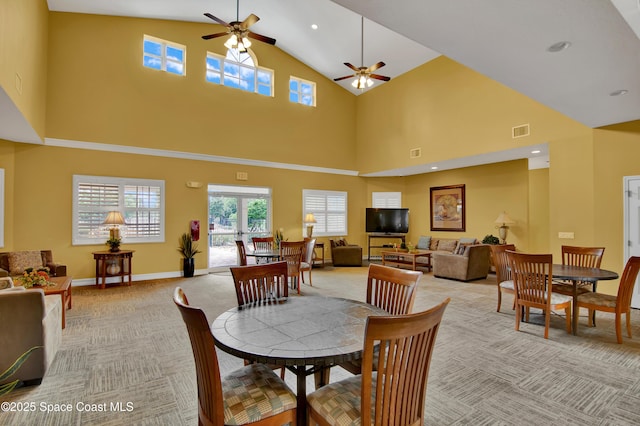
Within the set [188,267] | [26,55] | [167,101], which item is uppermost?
[167,101]

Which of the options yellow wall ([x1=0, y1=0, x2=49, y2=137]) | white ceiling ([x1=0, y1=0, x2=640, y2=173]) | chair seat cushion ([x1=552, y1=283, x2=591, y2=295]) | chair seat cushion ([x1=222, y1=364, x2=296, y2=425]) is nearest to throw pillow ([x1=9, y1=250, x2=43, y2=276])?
yellow wall ([x1=0, y1=0, x2=49, y2=137])

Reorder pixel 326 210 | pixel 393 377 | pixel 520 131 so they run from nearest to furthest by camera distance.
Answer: pixel 393 377 → pixel 520 131 → pixel 326 210

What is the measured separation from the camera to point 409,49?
25.4 ft

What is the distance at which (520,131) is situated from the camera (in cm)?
635

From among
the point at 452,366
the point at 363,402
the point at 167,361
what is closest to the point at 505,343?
the point at 452,366

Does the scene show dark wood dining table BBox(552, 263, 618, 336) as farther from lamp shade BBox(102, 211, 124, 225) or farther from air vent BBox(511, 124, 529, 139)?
lamp shade BBox(102, 211, 124, 225)

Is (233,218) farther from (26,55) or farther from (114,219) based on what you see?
(26,55)

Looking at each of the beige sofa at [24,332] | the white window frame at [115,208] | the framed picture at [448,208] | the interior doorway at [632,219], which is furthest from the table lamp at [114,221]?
the interior doorway at [632,219]

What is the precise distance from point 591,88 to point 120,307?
6.94m

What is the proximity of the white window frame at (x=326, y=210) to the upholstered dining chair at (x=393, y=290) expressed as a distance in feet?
22.6

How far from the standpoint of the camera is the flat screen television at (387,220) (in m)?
10.0

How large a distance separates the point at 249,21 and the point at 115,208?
15.4 ft

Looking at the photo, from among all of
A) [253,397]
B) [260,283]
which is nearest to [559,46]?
[260,283]

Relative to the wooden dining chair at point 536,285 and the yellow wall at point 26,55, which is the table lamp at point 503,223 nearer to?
the wooden dining chair at point 536,285
